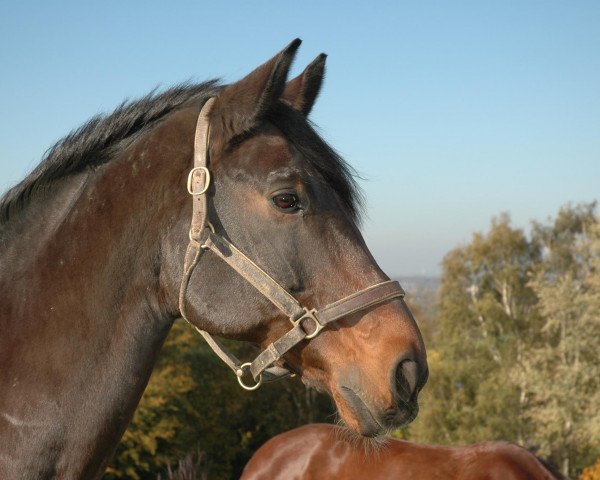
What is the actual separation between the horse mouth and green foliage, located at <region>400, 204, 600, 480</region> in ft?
105

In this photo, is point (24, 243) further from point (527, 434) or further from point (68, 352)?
point (527, 434)

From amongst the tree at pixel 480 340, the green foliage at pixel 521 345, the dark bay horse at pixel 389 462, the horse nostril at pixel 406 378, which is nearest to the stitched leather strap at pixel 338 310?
the horse nostril at pixel 406 378

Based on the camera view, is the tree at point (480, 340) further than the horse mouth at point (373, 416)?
Yes

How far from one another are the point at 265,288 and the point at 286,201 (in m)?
0.31

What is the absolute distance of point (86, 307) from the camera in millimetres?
2432

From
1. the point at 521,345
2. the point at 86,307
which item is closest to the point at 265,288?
the point at 86,307

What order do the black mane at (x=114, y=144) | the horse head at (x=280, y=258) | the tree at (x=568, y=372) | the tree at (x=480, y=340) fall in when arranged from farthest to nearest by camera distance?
the tree at (x=480, y=340) → the tree at (x=568, y=372) → the black mane at (x=114, y=144) → the horse head at (x=280, y=258)

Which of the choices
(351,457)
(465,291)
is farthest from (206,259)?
(465,291)

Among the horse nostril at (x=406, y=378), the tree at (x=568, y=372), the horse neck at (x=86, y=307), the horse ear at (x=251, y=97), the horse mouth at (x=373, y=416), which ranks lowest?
the tree at (x=568, y=372)

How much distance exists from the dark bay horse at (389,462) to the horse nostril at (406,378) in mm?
5452

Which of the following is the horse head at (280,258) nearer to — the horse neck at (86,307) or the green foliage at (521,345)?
the horse neck at (86,307)

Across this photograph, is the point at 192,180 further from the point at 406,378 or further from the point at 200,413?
the point at 200,413

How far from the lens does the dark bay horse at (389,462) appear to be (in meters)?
7.83

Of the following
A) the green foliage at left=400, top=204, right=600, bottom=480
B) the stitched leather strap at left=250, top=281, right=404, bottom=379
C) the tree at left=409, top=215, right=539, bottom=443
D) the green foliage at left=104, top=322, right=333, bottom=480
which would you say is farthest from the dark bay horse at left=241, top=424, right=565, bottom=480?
the green foliage at left=400, top=204, right=600, bottom=480
